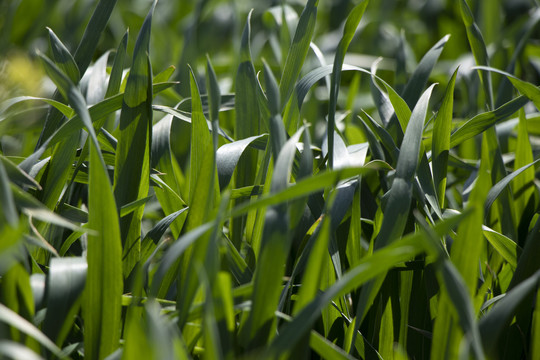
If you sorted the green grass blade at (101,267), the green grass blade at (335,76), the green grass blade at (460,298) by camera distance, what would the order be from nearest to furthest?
the green grass blade at (460,298), the green grass blade at (101,267), the green grass blade at (335,76)

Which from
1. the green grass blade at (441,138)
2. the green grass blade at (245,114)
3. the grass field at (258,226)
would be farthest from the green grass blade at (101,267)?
the green grass blade at (441,138)

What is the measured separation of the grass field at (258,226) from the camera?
440mm

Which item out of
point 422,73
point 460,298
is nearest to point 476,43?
point 422,73

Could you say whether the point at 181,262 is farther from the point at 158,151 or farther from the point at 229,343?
the point at 158,151

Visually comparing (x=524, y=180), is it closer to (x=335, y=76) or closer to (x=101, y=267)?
(x=335, y=76)

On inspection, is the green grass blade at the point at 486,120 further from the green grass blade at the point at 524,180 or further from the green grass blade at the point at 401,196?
the green grass blade at the point at 401,196

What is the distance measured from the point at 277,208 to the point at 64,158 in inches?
12.4

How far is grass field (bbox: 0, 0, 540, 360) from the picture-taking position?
0.44 metres

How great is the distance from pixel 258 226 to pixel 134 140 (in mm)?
175

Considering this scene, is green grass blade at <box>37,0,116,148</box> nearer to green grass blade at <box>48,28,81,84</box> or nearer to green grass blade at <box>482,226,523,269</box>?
green grass blade at <box>48,28,81,84</box>

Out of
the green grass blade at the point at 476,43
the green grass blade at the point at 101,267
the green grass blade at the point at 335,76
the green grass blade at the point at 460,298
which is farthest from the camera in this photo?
the green grass blade at the point at 476,43

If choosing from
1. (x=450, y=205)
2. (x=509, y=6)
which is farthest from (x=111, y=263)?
(x=509, y=6)

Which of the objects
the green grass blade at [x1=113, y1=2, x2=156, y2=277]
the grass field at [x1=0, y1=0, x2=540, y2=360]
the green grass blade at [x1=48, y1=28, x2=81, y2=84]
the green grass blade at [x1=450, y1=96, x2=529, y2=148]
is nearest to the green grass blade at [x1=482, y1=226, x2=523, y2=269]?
the grass field at [x1=0, y1=0, x2=540, y2=360]

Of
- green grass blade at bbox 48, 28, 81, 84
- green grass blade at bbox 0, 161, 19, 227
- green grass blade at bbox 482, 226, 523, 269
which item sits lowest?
green grass blade at bbox 482, 226, 523, 269
